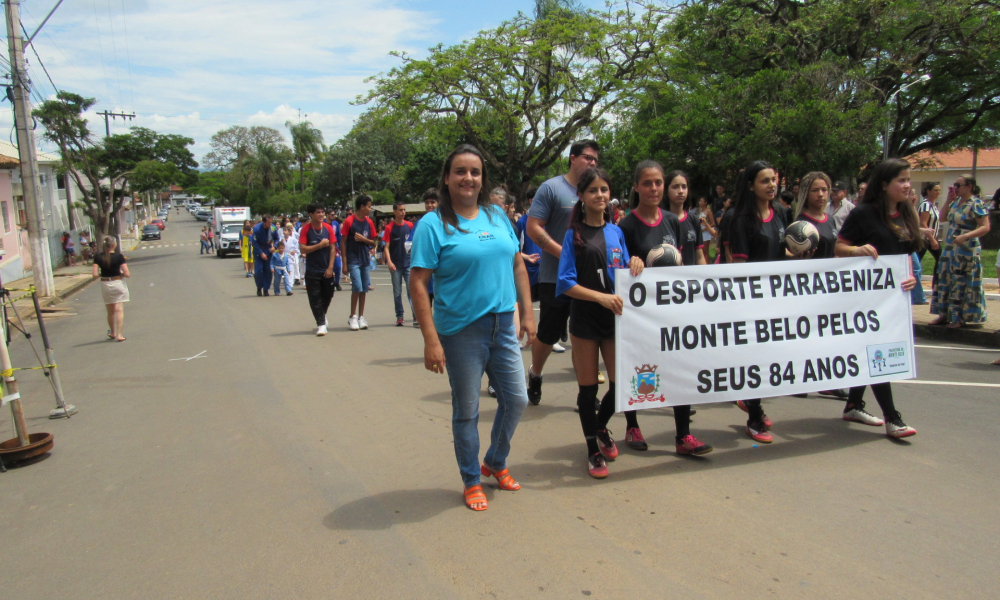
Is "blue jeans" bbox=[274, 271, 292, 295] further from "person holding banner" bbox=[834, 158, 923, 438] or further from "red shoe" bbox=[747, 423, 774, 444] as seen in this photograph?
"person holding banner" bbox=[834, 158, 923, 438]

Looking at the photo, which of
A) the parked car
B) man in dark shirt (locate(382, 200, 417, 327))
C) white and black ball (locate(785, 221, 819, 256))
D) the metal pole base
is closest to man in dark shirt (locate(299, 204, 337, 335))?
man in dark shirt (locate(382, 200, 417, 327))

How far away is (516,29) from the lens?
2358cm

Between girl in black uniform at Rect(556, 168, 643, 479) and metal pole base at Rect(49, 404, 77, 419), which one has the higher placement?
girl in black uniform at Rect(556, 168, 643, 479)

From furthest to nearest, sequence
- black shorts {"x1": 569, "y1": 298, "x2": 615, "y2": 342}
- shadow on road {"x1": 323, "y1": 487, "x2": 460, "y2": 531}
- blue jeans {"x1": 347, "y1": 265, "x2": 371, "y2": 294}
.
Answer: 1. blue jeans {"x1": 347, "y1": 265, "x2": 371, "y2": 294}
2. black shorts {"x1": 569, "y1": 298, "x2": 615, "y2": 342}
3. shadow on road {"x1": 323, "y1": 487, "x2": 460, "y2": 531}

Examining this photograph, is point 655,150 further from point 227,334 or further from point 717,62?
point 227,334

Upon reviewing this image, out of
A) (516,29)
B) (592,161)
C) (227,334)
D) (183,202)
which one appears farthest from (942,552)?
(183,202)

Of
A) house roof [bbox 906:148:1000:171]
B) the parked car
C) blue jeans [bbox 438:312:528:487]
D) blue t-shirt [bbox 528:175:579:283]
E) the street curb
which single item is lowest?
the street curb

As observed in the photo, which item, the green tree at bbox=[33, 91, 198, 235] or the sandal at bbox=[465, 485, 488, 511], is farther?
the green tree at bbox=[33, 91, 198, 235]

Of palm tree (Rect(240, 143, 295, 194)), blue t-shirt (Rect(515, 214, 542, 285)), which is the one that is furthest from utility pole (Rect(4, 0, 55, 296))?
palm tree (Rect(240, 143, 295, 194))

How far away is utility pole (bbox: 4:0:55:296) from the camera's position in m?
17.4

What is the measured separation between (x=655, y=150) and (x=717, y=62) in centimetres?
404

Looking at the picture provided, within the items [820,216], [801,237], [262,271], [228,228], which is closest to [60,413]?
[801,237]

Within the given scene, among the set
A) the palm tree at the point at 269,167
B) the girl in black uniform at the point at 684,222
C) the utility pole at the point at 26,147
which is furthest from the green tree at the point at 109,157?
the palm tree at the point at 269,167

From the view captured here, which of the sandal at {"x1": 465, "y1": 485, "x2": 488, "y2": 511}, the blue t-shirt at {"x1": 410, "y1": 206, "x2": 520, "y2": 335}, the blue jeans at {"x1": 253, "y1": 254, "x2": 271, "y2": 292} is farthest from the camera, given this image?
the blue jeans at {"x1": 253, "y1": 254, "x2": 271, "y2": 292}
